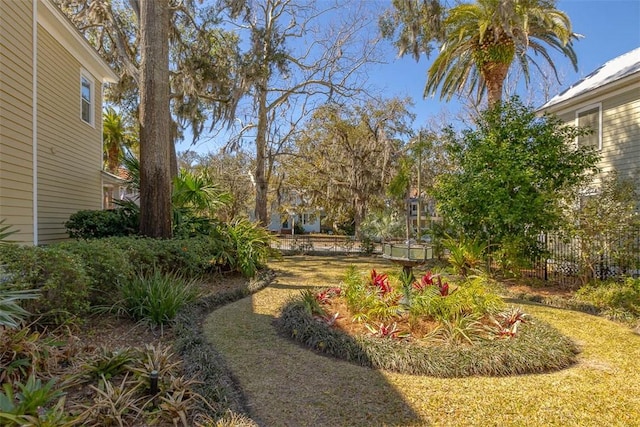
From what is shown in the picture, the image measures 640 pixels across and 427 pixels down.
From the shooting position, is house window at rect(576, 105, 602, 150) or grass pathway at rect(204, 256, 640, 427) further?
house window at rect(576, 105, 602, 150)

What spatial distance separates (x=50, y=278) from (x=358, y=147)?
53.3 ft

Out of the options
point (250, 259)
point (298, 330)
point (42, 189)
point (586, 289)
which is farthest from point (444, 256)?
point (42, 189)

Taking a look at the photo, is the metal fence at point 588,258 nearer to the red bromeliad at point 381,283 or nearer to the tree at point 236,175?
the red bromeliad at point 381,283

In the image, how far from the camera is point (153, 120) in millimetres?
7297

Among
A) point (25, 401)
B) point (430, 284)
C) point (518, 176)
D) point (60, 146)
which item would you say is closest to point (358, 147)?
point (518, 176)

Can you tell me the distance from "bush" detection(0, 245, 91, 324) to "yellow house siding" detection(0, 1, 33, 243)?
2410 mm

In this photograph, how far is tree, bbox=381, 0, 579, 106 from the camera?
9281 mm

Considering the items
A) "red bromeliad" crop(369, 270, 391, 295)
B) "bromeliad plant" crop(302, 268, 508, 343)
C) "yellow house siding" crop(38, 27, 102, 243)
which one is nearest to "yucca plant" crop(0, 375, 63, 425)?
"bromeliad plant" crop(302, 268, 508, 343)

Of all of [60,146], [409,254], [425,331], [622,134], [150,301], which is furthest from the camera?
[622,134]

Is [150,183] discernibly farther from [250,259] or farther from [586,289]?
[586,289]

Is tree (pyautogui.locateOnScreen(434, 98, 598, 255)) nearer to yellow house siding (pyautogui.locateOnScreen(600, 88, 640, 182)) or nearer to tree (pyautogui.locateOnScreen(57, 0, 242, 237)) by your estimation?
yellow house siding (pyautogui.locateOnScreen(600, 88, 640, 182))

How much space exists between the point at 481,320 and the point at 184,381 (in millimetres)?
3666

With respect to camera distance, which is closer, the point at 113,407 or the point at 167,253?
the point at 113,407

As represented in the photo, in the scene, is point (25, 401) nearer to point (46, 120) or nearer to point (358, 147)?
point (46, 120)
